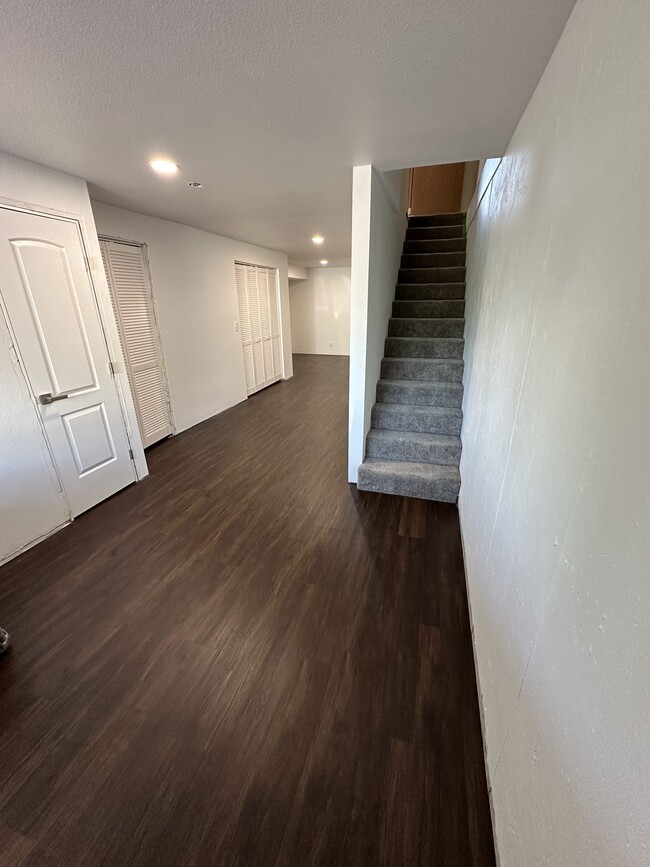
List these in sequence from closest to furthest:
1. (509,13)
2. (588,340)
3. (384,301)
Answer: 1. (588,340)
2. (509,13)
3. (384,301)

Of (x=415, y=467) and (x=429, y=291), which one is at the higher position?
(x=429, y=291)

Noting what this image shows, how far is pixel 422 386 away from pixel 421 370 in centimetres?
22

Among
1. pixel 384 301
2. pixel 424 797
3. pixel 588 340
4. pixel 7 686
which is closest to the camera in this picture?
pixel 588 340

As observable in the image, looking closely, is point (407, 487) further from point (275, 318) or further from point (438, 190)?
point (438, 190)

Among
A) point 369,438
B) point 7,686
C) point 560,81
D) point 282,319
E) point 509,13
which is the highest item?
point 509,13

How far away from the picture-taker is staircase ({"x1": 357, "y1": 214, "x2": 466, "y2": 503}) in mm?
2828

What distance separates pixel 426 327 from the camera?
3568mm

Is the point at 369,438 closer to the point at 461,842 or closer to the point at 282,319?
the point at 461,842

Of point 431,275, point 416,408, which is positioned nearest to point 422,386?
point 416,408

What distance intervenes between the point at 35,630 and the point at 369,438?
242 centimetres

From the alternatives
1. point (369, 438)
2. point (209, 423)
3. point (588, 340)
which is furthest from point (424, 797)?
point (209, 423)

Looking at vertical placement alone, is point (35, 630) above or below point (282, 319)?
below

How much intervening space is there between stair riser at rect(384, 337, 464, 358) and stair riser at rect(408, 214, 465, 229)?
2.16 m

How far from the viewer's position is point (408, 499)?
2801mm
